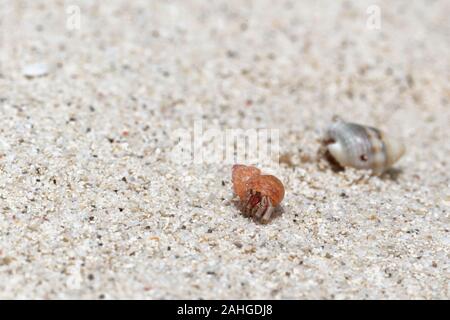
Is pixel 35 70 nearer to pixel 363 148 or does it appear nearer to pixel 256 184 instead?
pixel 256 184

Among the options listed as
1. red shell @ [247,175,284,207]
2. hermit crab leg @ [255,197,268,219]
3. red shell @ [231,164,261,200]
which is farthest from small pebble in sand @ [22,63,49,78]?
hermit crab leg @ [255,197,268,219]

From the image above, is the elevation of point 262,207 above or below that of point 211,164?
below

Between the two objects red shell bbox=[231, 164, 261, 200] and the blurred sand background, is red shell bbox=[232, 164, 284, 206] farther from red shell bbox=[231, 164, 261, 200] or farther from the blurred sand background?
the blurred sand background

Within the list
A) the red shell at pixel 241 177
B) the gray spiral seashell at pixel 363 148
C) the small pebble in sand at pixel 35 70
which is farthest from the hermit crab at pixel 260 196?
the small pebble in sand at pixel 35 70

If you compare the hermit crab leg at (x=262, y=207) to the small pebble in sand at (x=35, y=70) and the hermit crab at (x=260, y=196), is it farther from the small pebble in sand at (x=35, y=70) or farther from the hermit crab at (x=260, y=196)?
the small pebble in sand at (x=35, y=70)

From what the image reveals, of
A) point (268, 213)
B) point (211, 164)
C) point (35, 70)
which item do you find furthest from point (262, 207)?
point (35, 70)

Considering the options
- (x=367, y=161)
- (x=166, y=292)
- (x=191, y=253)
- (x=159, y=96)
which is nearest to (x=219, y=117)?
(x=159, y=96)
